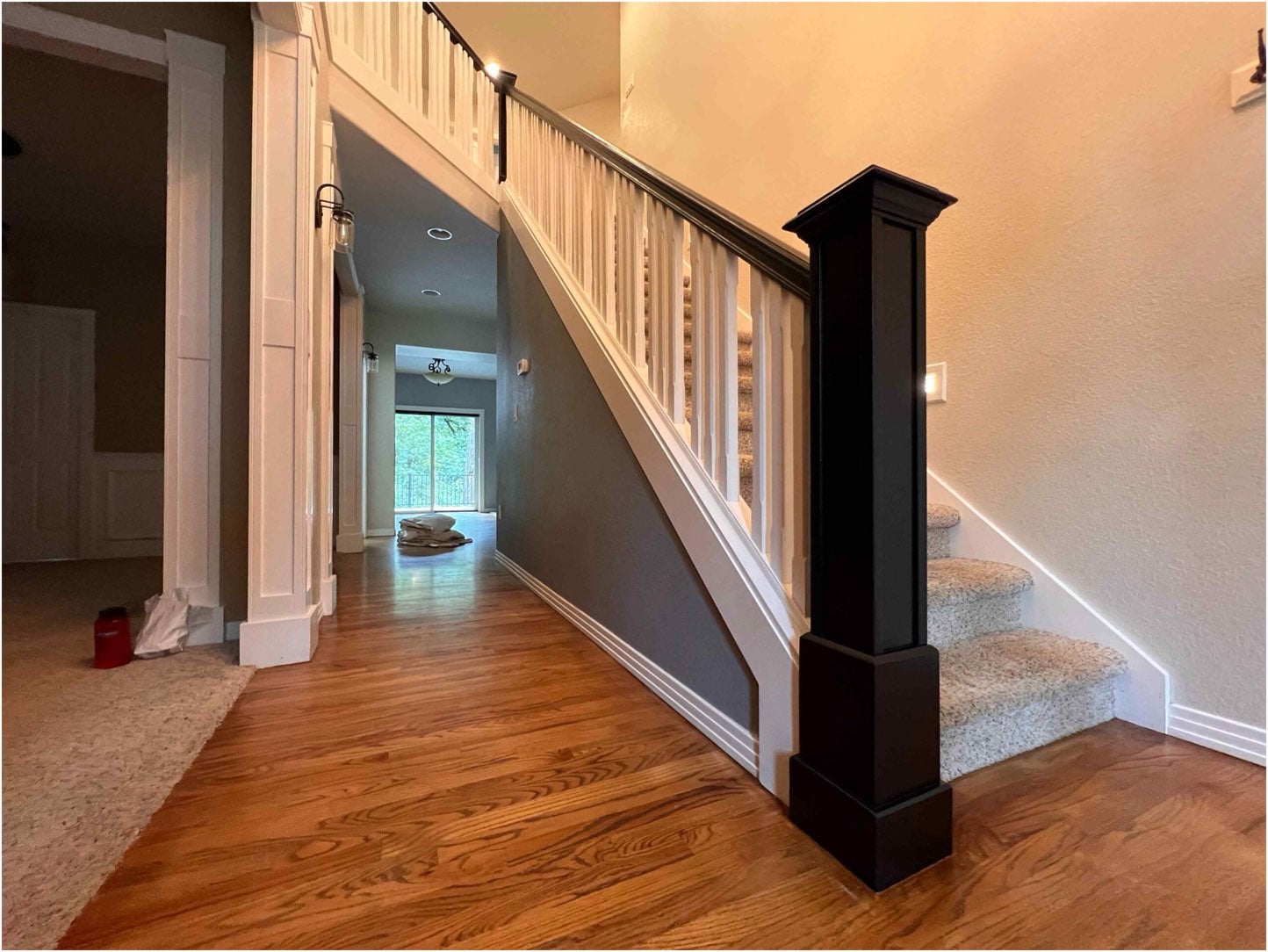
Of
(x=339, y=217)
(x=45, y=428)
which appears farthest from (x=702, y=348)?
(x=45, y=428)

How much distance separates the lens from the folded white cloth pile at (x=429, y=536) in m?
4.34

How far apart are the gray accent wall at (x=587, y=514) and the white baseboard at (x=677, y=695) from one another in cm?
Result: 2

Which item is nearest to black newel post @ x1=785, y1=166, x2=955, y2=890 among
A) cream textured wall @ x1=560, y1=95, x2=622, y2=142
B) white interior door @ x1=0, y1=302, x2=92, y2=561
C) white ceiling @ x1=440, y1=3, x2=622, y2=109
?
white ceiling @ x1=440, y1=3, x2=622, y2=109

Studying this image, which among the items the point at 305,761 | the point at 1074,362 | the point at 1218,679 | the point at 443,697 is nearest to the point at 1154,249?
the point at 1074,362

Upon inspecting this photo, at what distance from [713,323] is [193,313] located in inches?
70.8

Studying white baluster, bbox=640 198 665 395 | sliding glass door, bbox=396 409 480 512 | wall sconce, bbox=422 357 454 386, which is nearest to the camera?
white baluster, bbox=640 198 665 395

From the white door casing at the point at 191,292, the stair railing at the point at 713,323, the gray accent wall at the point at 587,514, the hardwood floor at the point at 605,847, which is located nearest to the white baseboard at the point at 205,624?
the white door casing at the point at 191,292

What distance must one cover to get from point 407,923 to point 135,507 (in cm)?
465

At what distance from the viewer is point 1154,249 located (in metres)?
1.27

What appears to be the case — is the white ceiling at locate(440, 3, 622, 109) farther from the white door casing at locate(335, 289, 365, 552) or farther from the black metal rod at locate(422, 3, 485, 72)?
the white door casing at locate(335, 289, 365, 552)

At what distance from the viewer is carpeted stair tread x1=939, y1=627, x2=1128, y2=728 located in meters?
1.10

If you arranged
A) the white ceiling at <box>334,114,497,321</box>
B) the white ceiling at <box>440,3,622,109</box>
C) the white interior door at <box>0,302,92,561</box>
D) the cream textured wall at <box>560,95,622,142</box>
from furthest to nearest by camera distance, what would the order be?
the cream textured wall at <box>560,95,622,142</box>, the white ceiling at <box>440,3,622,109</box>, the white interior door at <box>0,302,92,561</box>, the white ceiling at <box>334,114,497,321</box>

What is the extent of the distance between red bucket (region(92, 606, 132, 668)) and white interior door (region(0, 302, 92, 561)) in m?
3.08

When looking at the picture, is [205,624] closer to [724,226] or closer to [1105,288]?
[724,226]
